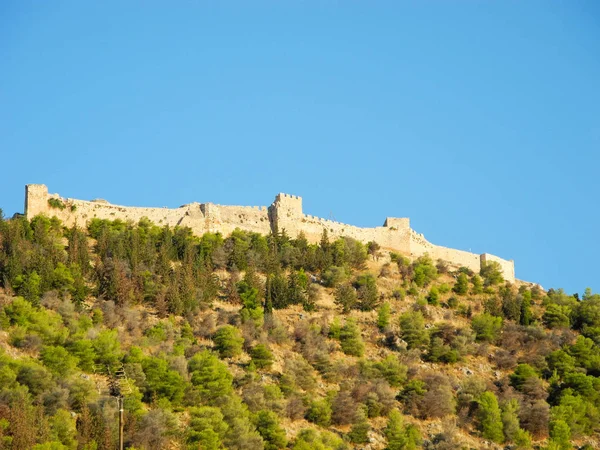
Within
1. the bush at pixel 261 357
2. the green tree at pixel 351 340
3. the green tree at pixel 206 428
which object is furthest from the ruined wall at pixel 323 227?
the green tree at pixel 206 428

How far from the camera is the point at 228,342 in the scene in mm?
54750

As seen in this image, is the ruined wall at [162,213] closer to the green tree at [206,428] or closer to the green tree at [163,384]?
the green tree at [163,384]

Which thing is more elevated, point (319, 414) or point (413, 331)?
point (413, 331)

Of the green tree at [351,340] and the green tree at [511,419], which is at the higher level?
the green tree at [351,340]

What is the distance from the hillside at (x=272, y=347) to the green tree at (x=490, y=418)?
0.27 ft

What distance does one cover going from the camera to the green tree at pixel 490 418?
53.5m

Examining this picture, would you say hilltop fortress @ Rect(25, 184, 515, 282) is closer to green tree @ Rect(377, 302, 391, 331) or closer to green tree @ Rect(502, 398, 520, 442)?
green tree @ Rect(377, 302, 391, 331)

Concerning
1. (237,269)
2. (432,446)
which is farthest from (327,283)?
(432,446)

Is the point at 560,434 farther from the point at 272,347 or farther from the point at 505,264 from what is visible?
the point at 505,264

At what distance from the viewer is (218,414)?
4844 cm

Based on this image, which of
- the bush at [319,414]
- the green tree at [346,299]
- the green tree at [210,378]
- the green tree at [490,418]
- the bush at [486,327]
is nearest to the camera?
the green tree at [210,378]

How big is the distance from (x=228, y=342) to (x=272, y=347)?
85.8 inches

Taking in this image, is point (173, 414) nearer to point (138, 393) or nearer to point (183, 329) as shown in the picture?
point (138, 393)

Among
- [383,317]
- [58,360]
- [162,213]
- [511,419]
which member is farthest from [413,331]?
[58,360]
